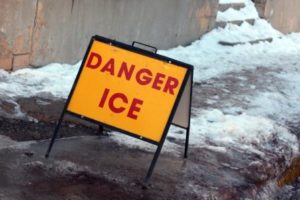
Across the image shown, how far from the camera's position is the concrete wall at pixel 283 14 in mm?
16078

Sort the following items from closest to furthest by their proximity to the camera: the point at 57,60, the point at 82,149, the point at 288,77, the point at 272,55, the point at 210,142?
1. the point at 82,149
2. the point at 210,142
3. the point at 57,60
4. the point at 288,77
5. the point at 272,55

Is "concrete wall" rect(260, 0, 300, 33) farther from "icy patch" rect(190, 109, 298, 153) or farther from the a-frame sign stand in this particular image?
the a-frame sign stand

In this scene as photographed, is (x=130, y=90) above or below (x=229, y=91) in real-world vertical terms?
above

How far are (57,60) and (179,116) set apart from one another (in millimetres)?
3646

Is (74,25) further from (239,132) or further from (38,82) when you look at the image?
(239,132)

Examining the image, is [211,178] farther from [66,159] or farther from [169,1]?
[169,1]

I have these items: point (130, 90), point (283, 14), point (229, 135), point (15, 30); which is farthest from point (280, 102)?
point (283, 14)

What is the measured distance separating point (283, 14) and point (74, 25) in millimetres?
8685

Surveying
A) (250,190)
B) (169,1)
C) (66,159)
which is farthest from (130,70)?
(169,1)

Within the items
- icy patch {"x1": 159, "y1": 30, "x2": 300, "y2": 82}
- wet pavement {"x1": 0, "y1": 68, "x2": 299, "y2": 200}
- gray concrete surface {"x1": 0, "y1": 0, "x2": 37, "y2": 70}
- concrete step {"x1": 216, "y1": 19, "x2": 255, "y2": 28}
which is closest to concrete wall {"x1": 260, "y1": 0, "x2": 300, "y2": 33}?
icy patch {"x1": 159, "y1": 30, "x2": 300, "y2": 82}

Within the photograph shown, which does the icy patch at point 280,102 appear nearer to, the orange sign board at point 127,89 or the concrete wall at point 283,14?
the orange sign board at point 127,89

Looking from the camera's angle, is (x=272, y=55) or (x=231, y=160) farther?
(x=272, y=55)

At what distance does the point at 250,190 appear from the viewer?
607cm

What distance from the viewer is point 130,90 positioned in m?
5.66
